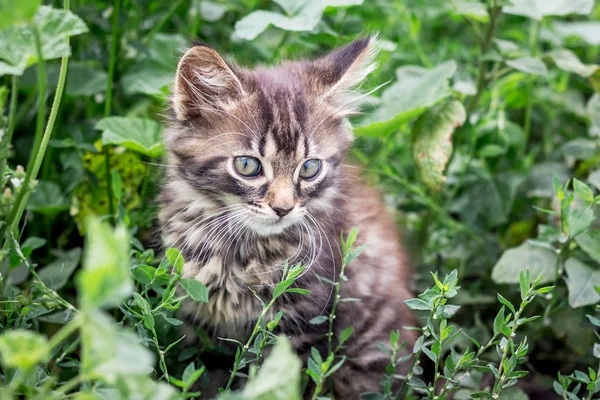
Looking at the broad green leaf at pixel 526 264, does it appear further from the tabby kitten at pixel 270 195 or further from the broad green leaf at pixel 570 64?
the broad green leaf at pixel 570 64

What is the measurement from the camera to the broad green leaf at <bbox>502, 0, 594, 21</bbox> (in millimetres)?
2285

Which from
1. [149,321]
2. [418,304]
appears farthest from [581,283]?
[149,321]

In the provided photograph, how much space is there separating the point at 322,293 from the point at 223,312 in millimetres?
307

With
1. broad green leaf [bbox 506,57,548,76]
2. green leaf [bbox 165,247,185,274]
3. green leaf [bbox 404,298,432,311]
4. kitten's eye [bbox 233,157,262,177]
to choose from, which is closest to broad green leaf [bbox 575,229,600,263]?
broad green leaf [bbox 506,57,548,76]

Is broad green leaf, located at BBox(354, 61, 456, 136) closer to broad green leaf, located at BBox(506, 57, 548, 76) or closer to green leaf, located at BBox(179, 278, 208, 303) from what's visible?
broad green leaf, located at BBox(506, 57, 548, 76)

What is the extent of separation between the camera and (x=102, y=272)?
0.90m

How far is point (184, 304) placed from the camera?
196cm

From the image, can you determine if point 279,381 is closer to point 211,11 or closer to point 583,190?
point 583,190

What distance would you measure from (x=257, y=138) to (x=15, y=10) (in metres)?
0.85

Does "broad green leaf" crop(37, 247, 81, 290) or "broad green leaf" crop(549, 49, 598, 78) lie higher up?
"broad green leaf" crop(549, 49, 598, 78)

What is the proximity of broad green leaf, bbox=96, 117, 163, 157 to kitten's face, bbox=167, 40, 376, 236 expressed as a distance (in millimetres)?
130

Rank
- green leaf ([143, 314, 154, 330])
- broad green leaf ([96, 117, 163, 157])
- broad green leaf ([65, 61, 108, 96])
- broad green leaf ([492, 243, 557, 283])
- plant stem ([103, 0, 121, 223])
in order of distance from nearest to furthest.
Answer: green leaf ([143, 314, 154, 330])
broad green leaf ([96, 117, 163, 157])
broad green leaf ([492, 243, 557, 283])
plant stem ([103, 0, 121, 223])
broad green leaf ([65, 61, 108, 96])

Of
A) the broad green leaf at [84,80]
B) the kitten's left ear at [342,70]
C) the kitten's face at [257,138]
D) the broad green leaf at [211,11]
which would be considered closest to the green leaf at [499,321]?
the kitten's face at [257,138]

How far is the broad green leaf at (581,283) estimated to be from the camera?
6.46ft
